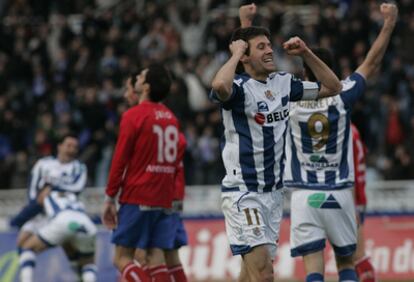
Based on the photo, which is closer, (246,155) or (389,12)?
(246,155)

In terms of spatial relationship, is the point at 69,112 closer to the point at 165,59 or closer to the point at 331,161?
the point at 165,59

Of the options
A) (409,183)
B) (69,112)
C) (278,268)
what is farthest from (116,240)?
(69,112)

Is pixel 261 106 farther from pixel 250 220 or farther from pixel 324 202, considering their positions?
pixel 324 202

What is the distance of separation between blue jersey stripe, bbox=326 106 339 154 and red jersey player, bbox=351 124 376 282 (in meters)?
1.11

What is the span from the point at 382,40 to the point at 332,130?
37.6 inches

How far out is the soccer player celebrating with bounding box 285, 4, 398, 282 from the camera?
11375 millimetres

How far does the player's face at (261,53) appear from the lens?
10.1 meters

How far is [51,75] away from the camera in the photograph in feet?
81.3

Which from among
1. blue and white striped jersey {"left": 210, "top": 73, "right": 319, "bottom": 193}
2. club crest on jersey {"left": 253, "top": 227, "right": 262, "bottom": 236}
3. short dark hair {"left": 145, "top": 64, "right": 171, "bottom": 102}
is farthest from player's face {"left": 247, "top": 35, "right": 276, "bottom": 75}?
short dark hair {"left": 145, "top": 64, "right": 171, "bottom": 102}

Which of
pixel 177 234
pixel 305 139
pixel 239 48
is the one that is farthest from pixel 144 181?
pixel 239 48

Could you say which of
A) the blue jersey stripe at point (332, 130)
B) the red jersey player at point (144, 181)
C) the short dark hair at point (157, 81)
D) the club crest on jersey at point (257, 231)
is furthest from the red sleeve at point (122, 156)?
the club crest on jersey at point (257, 231)

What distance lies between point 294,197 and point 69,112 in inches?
479

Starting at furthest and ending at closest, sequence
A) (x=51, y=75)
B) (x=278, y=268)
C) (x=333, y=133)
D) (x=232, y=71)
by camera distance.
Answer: (x=51, y=75) → (x=278, y=268) → (x=333, y=133) → (x=232, y=71)

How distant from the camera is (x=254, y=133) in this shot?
33.3ft
